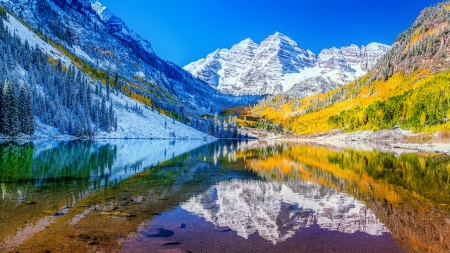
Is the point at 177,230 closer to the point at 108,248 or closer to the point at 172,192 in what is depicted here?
the point at 108,248

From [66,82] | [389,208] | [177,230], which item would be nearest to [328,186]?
[389,208]

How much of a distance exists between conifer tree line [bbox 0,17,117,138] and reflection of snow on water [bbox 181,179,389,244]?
90484mm

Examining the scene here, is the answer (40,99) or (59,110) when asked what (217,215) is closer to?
(40,99)

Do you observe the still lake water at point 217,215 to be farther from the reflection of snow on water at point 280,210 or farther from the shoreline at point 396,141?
the shoreline at point 396,141

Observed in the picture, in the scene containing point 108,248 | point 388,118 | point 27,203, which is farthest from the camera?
point 388,118

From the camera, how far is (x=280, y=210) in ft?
65.4

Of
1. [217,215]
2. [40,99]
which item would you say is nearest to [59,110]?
[40,99]

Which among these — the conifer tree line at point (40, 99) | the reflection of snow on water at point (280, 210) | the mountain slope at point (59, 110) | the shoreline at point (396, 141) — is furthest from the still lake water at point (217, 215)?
the mountain slope at point (59, 110)

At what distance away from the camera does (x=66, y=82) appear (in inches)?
5723

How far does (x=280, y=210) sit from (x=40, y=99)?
124m

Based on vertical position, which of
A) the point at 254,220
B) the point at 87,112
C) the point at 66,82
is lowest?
the point at 254,220

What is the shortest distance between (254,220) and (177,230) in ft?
15.8

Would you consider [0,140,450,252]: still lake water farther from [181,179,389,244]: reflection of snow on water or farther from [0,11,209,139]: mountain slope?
[0,11,209,139]: mountain slope

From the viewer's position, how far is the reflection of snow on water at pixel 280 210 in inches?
632
